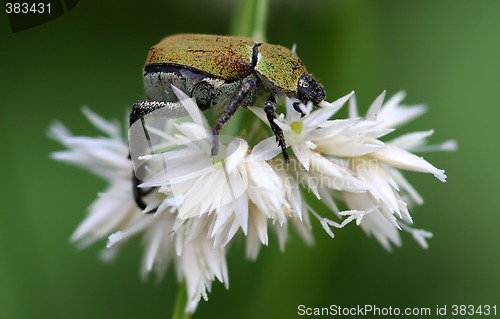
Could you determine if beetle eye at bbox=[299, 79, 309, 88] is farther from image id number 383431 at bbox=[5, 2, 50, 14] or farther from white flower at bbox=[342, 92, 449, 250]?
image id number 383431 at bbox=[5, 2, 50, 14]

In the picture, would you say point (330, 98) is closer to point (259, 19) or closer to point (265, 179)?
point (259, 19)

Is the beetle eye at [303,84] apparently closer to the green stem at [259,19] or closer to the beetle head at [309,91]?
the beetle head at [309,91]

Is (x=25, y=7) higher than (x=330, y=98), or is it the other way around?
(x=25, y=7)

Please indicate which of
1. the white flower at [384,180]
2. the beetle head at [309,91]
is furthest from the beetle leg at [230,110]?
the white flower at [384,180]

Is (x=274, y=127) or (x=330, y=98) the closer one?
(x=274, y=127)

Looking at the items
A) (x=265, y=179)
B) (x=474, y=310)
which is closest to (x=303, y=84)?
(x=265, y=179)

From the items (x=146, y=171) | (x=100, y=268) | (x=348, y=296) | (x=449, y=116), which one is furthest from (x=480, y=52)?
(x=100, y=268)
